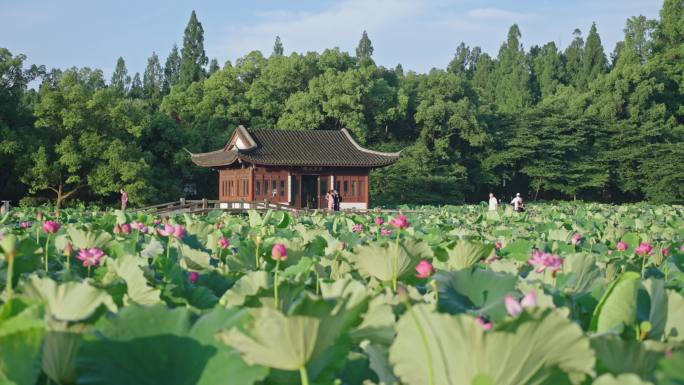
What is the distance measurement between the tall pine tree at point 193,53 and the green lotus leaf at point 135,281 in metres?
41.8

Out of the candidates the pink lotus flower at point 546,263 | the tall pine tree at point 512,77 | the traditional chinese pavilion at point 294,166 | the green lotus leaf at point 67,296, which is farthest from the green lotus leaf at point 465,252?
the tall pine tree at point 512,77

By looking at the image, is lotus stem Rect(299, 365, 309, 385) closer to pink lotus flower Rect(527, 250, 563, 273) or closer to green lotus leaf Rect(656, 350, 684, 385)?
green lotus leaf Rect(656, 350, 684, 385)

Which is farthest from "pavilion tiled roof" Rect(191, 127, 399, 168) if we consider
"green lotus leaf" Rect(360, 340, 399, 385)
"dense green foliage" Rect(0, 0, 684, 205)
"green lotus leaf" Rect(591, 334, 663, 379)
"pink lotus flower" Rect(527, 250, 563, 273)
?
"green lotus leaf" Rect(591, 334, 663, 379)

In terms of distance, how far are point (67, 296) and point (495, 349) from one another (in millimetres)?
622

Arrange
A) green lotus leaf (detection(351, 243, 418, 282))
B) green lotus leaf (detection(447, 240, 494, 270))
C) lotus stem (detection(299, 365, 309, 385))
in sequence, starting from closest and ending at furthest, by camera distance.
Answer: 1. lotus stem (detection(299, 365, 309, 385))
2. green lotus leaf (detection(351, 243, 418, 282))
3. green lotus leaf (detection(447, 240, 494, 270))

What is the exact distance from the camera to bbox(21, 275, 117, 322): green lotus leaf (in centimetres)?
104

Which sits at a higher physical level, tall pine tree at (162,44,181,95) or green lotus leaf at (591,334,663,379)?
tall pine tree at (162,44,181,95)

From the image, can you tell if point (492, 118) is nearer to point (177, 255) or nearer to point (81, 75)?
point (81, 75)

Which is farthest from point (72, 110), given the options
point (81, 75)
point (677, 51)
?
point (677, 51)

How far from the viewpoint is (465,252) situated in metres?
2.38

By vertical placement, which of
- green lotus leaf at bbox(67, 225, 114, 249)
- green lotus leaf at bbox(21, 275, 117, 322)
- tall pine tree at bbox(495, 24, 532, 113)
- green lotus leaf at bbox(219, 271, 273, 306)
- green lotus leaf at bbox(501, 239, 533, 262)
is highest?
tall pine tree at bbox(495, 24, 532, 113)

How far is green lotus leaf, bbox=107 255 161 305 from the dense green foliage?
70.4ft

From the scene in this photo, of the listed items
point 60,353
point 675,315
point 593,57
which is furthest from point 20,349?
point 593,57

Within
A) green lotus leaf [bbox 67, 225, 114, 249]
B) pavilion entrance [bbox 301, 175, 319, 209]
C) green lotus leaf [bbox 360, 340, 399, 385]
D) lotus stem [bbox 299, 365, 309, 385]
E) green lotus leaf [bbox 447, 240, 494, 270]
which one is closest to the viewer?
lotus stem [bbox 299, 365, 309, 385]
